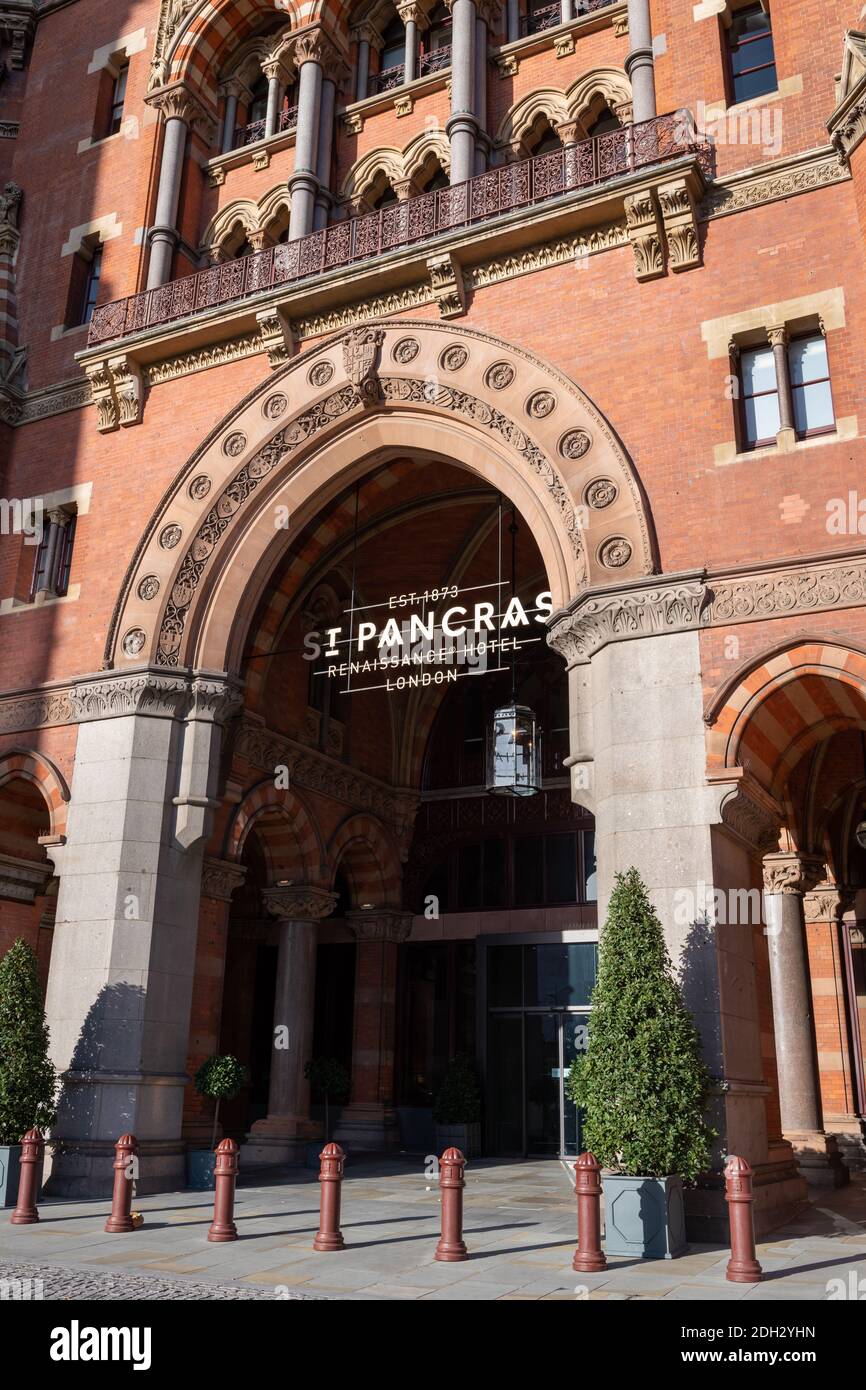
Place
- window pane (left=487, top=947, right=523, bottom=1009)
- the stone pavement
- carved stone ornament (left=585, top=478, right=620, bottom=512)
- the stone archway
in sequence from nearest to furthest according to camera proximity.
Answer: the stone pavement
carved stone ornament (left=585, top=478, right=620, bottom=512)
the stone archway
window pane (left=487, top=947, right=523, bottom=1009)

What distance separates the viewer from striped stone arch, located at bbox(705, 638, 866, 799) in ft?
43.4

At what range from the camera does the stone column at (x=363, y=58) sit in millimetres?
21297

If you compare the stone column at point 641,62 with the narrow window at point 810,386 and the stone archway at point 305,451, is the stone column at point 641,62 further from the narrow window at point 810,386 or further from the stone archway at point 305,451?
the narrow window at point 810,386

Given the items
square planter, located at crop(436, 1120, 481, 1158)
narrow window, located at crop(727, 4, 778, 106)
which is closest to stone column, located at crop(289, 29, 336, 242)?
narrow window, located at crop(727, 4, 778, 106)

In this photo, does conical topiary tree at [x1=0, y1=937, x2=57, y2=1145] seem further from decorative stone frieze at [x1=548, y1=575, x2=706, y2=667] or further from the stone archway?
decorative stone frieze at [x1=548, y1=575, x2=706, y2=667]

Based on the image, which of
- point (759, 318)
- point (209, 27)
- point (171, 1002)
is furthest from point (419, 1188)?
point (209, 27)

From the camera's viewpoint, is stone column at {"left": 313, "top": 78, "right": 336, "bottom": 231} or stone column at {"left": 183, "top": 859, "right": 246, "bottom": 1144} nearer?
stone column at {"left": 183, "top": 859, "right": 246, "bottom": 1144}

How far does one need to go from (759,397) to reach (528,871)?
40.7ft

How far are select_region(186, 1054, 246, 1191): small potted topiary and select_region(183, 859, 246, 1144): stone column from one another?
23 centimetres

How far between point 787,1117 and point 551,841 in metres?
7.55

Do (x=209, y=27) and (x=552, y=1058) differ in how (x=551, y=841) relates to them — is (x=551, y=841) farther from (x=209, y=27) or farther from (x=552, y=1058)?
(x=209, y=27)

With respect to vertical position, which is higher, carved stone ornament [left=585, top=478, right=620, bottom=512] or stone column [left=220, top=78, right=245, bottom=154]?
stone column [left=220, top=78, right=245, bottom=154]

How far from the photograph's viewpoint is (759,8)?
670 inches

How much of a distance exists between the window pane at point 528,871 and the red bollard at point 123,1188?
41.9ft
